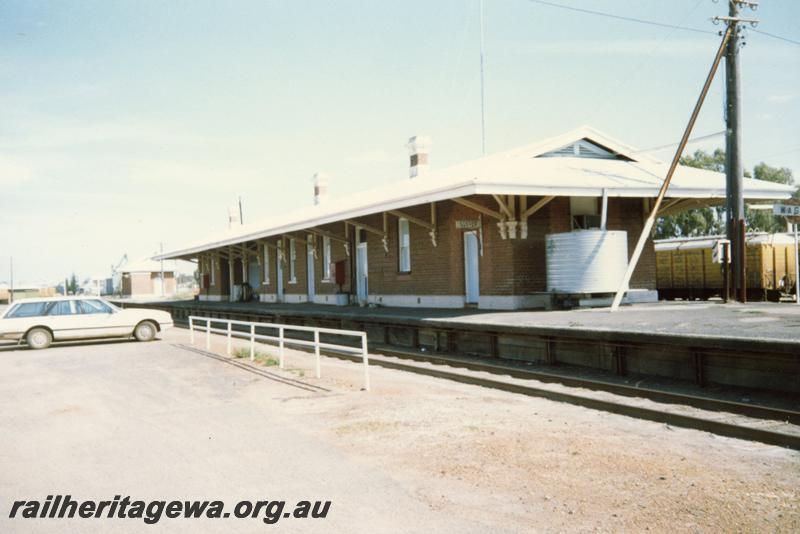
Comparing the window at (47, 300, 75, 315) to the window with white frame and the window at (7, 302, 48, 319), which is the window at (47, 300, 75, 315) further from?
the window with white frame

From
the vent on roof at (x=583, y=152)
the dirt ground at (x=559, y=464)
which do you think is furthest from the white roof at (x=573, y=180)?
the dirt ground at (x=559, y=464)

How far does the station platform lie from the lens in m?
8.45

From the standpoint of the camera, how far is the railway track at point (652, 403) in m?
6.89

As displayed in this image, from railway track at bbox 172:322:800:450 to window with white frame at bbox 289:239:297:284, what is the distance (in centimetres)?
1819

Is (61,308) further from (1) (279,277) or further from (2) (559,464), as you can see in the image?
(2) (559,464)

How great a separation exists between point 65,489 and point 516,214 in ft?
42.1

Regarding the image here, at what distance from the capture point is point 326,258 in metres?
27.3

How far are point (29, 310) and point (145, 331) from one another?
3.15 m

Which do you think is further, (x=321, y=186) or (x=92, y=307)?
(x=321, y=186)

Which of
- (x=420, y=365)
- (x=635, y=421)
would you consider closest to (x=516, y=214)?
(x=420, y=365)

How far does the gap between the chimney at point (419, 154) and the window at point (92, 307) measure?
13.2m

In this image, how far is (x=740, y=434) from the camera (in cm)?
681

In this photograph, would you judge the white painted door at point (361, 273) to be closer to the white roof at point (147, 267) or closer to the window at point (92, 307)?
the window at point (92, 307)

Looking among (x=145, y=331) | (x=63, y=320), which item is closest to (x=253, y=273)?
(x=145, y=331)
